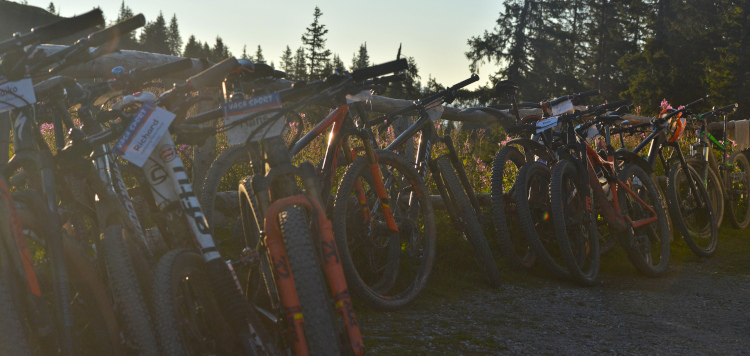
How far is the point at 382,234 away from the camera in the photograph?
4.21m

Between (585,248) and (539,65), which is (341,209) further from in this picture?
(539,65)

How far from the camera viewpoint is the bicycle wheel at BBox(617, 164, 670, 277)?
5.39m

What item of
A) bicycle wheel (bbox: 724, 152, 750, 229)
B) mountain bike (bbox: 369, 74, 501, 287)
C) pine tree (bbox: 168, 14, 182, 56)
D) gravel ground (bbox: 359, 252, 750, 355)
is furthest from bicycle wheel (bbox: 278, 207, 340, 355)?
pine tree (bbox: 168, 14, 182, 56)

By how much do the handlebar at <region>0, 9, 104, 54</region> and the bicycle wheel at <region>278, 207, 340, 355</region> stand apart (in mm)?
955

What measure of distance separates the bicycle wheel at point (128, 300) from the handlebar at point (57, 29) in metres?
0.70

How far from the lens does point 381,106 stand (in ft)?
19.1

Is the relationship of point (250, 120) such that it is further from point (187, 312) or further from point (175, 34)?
point (175, 34)

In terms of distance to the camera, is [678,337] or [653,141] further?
[653,141]

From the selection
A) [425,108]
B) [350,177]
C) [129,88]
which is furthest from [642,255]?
[129,88]

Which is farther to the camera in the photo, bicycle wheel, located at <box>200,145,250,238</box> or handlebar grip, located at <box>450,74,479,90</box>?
handlebar grip, located at <box>450,74,479,90</box>

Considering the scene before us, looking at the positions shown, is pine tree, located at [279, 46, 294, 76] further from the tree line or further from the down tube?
the down tube

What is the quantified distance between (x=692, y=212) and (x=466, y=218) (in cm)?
322

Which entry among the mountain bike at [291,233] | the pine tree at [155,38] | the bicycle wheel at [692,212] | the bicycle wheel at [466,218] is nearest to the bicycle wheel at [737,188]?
the bicycle wheel at [692,212]

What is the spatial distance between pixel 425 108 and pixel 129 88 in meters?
2.45
